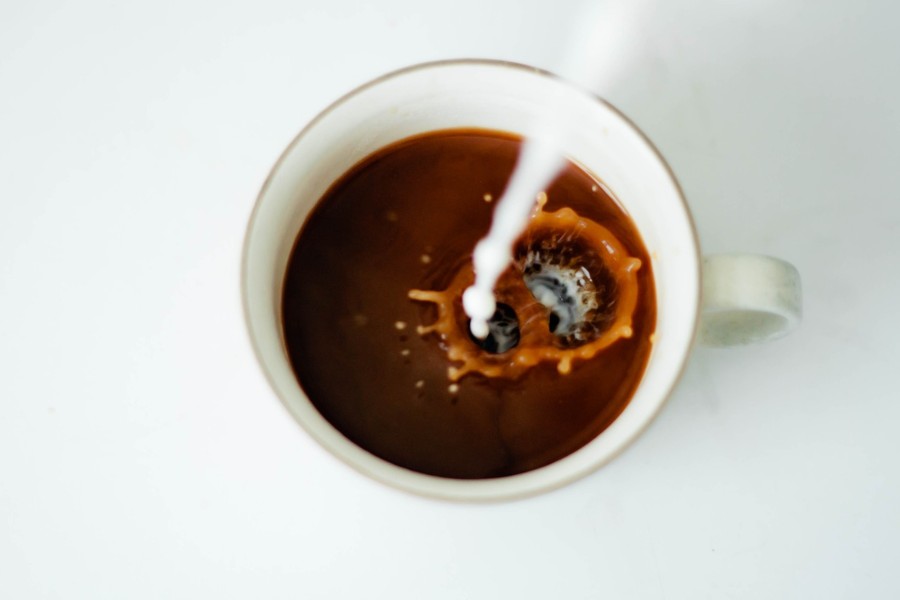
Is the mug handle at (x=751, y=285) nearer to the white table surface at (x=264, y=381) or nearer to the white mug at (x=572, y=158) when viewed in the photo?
the white mug at (x=572, y=158)

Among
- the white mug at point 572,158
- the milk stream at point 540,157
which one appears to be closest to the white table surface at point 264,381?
the milk stream at point 540,157

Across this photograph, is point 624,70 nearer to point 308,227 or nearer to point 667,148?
point 667,148

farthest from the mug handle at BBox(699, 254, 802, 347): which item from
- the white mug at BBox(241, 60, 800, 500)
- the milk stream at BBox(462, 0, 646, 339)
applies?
the milk stream at BBox(462, 0, 646, 339)

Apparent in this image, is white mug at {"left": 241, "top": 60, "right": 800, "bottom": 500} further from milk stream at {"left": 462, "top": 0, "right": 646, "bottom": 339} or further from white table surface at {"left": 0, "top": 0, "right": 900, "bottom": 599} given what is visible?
white table surface at {"left": 0, "top": 0, "right": 900, "bottom": 599}

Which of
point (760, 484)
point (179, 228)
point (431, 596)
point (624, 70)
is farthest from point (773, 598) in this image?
point (179, 228)

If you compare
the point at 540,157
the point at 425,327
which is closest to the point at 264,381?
the point at 425,327

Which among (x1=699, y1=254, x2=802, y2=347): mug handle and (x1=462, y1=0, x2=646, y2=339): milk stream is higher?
(x1=462, y1=0, x2=646, y2=339): milk stream

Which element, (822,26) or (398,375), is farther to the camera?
(822,26)
